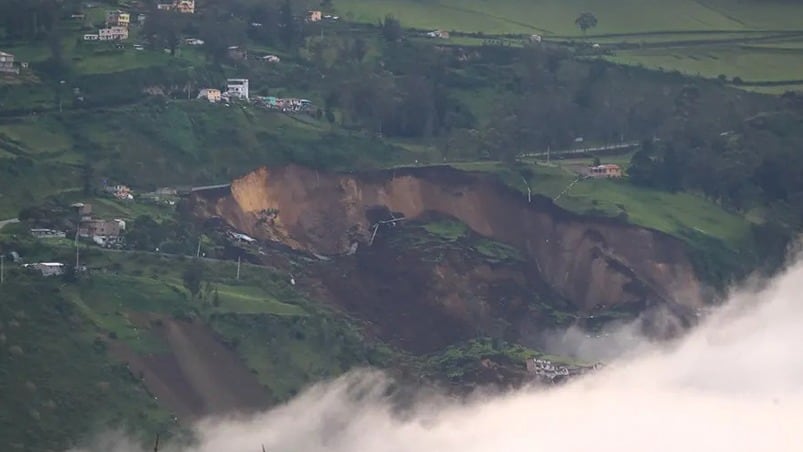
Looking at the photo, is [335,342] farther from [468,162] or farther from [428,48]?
[428,48]

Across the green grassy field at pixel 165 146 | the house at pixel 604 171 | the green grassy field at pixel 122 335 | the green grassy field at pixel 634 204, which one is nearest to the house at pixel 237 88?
the green grassy field at pixel 165 146

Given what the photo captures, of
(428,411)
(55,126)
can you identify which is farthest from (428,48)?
(428,411)

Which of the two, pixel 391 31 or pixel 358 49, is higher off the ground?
pixel 391 31

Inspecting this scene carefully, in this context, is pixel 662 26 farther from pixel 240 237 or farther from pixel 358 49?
pixel 240 237

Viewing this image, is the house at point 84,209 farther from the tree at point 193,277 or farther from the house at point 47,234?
the tree at point 193,277

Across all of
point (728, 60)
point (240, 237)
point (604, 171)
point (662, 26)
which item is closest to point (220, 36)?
point (240, 237)

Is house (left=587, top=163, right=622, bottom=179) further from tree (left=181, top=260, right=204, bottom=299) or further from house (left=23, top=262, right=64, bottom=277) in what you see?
house (left=23, top=262, right=64, bottom=277)

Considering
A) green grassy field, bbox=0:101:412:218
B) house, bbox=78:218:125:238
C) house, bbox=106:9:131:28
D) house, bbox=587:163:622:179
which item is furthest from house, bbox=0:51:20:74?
house, bbox=587:163:622:179
